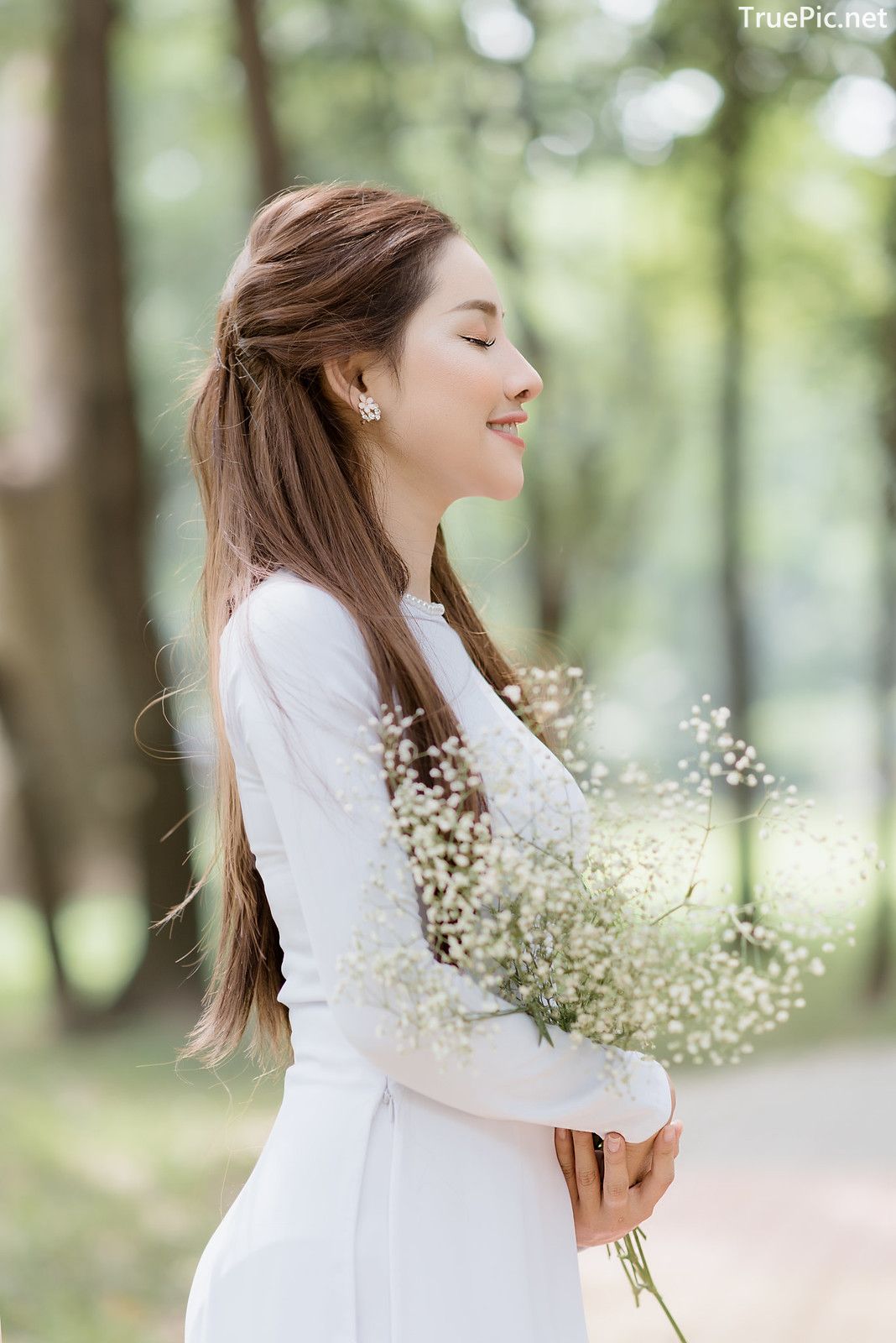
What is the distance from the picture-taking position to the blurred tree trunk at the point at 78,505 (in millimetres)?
7230

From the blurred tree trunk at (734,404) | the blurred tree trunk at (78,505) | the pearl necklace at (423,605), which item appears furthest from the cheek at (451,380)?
the blurred tree trunk at (734,404)

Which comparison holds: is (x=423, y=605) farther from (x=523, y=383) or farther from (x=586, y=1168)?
(x=586, y=1168)

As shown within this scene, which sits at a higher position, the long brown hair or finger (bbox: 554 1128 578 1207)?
the long brown hair

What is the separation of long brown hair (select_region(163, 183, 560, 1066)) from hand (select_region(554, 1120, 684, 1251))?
45 cm

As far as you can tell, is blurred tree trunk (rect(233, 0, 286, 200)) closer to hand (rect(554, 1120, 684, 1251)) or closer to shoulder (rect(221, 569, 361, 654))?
shoulder (rect(221, 569, 361, 654))

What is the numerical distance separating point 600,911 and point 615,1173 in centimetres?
39

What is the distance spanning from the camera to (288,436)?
169cm

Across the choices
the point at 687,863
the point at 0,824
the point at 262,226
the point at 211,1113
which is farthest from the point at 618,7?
the point at 687,863

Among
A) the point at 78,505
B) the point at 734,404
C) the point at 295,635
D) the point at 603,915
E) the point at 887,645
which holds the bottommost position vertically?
the point at 887,645

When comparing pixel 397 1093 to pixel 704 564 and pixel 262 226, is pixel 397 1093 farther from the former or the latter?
pixel 704 564

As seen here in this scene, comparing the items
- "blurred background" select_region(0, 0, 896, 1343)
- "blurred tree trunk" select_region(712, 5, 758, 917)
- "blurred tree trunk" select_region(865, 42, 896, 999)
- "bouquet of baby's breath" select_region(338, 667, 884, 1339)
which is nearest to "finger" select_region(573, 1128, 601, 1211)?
"bouquet of baby's breath" select_region(338, 667, 884, 1339)

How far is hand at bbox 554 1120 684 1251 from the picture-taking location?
1.58 m

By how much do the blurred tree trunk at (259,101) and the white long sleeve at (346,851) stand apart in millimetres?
6849

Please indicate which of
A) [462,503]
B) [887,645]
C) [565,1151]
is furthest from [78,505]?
[887,645]
